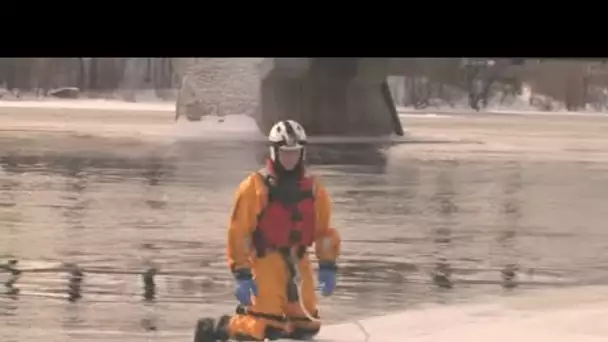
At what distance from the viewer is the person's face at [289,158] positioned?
7.26 ft

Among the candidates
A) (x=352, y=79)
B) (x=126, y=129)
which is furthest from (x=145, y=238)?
(x=352, y=79)

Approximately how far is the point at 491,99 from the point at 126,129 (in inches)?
31.9

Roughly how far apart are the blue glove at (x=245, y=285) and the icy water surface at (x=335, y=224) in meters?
0.04

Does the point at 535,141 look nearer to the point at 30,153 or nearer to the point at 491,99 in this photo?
the point at 491,99

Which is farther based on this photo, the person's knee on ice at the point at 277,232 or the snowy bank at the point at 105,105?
the snowy bank at the point at 105,105

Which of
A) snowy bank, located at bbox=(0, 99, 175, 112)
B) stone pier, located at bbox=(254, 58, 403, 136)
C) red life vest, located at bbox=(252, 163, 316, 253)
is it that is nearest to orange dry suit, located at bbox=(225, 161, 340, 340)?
red life vest, located at bbox=(252, 163, 316, 253)

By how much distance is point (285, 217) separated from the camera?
2172 millimetres

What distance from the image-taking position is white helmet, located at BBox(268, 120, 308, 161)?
2.22m

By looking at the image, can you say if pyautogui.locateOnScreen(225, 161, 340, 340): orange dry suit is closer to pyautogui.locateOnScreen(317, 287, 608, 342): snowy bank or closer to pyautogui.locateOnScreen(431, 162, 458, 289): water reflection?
pyautogui.locateOnScreen(317, 287, 608, 342): snowy bank

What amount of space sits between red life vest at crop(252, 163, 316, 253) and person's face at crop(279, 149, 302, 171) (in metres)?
0.04

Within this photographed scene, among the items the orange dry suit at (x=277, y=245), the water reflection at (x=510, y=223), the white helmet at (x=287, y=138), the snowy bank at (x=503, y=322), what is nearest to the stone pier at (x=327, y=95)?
the white helmet at (x=287, y=138)

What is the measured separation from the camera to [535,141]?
228cm

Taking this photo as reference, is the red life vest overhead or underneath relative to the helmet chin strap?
underneath

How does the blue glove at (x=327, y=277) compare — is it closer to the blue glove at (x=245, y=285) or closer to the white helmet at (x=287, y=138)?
the blue glove at (x=245, y=285)
